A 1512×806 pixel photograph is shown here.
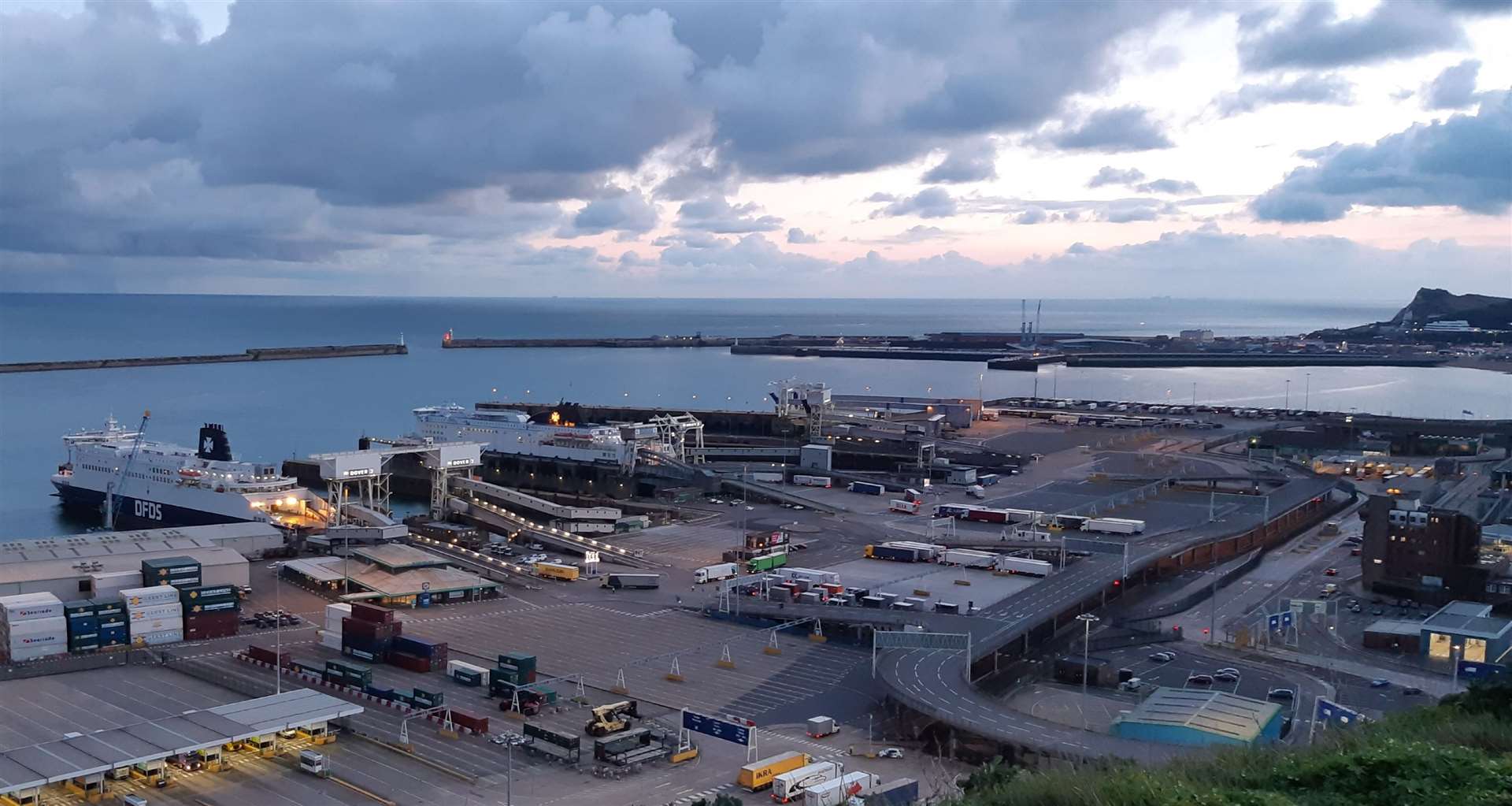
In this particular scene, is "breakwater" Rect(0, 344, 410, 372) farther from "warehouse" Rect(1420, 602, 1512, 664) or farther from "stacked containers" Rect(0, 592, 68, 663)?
"warehouse" Rect(1420, 602, 1512, 664)

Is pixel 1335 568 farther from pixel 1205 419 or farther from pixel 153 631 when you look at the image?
pixel 1205 419

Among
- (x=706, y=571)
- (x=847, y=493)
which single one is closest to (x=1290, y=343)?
(x=847, y=493)

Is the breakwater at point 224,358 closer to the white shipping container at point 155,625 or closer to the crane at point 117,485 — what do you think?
the crane at point 117,485

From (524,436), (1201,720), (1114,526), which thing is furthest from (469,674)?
(524,436)

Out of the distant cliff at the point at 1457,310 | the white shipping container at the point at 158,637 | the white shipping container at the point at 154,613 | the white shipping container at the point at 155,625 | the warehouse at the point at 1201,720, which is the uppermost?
the distant cliff at the point at 1457,310

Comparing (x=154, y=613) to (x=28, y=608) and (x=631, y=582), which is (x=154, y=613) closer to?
(x=28, y=608)

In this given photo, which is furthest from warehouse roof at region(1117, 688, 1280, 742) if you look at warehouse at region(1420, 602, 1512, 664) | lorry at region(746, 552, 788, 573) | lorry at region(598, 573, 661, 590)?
lorry at region(598, 573, 661, 590)

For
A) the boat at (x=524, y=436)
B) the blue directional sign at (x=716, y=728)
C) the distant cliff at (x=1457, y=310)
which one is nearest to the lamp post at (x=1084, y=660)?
the blue directional sign at (x=716, y=728)

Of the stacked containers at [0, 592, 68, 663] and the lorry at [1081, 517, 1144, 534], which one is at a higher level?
the lorry at [1081, 517, 1144, 534]
